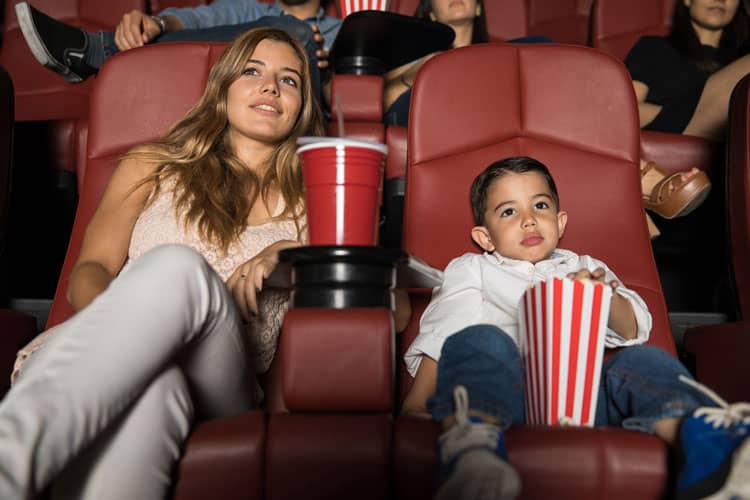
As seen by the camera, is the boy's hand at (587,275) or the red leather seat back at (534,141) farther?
the red leather seat back at (534,141)

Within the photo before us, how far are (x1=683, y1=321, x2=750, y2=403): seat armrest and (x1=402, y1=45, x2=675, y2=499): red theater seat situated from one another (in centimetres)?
5

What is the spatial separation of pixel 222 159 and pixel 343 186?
1.36 feet

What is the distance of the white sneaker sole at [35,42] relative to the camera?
1466mm

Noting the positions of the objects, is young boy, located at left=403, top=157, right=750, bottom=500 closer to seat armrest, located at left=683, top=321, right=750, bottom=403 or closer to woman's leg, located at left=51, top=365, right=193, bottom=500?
seat armrest, located at left=683, top=321, right=750, bottom=403

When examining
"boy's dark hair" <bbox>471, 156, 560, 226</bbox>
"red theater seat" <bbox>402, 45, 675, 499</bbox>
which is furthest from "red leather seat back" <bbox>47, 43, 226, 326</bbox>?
"boy's dark hair" <bbox>471, 156, 560, 226</bbox>

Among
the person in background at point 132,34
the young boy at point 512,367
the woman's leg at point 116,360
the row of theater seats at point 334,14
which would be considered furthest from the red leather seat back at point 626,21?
the woman's leg at point 116,360

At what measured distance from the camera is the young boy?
634 mm

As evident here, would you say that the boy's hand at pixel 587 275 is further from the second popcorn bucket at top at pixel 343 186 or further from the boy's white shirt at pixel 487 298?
the second popcorn bucket at top at pixel 343 186

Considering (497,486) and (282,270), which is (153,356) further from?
(497,486)

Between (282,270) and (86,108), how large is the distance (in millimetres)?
1447

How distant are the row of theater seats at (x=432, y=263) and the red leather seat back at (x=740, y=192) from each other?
0.02 m

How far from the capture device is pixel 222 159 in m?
1.14

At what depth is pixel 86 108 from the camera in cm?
205

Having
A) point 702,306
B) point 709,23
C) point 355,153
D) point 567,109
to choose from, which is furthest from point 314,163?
point 709,23
